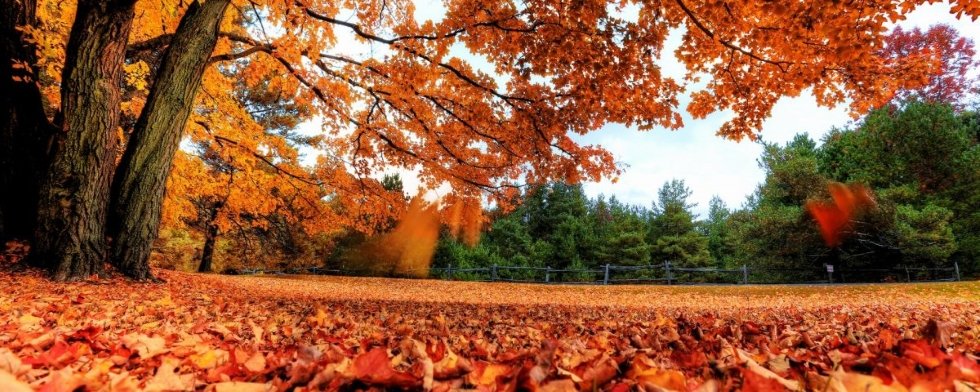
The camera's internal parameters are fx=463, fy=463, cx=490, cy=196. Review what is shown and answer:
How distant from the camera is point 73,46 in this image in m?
5.33

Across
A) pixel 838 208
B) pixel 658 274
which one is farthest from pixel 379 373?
pixel 658 274

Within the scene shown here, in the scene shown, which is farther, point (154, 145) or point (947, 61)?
point (947, 61)

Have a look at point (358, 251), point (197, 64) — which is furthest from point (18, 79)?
point (358, 251)

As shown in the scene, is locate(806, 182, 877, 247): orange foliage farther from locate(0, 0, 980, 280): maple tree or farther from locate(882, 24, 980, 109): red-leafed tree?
locate(0, 0, 980, 280): maple tree

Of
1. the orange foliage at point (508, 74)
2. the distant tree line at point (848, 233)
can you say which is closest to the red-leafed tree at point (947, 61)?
the distant tree line at point (848, 233)

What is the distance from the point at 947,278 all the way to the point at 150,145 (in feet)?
95.3

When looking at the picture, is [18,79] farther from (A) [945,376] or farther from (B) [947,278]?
(B) [947,278]

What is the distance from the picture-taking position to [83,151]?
17.4ft

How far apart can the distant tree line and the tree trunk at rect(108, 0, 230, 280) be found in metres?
7.78

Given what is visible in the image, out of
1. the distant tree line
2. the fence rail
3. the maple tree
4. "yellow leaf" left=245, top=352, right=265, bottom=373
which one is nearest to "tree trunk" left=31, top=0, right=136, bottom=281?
the maple tree

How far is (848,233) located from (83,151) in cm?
2489

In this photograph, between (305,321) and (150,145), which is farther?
(150,145)

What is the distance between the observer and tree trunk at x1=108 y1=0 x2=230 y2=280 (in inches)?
229

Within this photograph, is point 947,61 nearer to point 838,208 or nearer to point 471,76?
point 838,208
